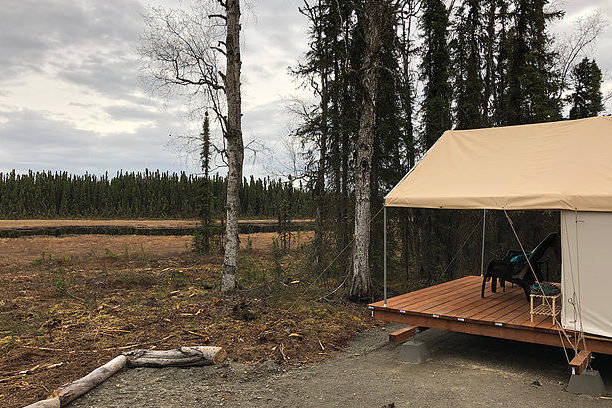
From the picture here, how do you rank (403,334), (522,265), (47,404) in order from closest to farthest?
1. (47,404)
2. (403,334)
3. (522,265)

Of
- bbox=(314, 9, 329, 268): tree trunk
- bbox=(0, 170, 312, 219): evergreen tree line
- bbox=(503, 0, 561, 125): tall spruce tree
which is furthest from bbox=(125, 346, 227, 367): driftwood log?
bbox=(0, 170, 312, 219): evergreen tree line

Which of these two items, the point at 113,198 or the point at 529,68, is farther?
the point at 113,198

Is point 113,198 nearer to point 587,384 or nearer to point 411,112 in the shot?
point 411,112

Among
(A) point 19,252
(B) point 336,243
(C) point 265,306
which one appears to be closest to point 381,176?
(B) point 336,243

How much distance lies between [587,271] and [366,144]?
15.6 feet

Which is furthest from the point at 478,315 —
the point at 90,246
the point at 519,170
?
Answer: the point at 90,246

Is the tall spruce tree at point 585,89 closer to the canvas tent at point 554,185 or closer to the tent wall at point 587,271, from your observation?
the canvas tent at point 554,185

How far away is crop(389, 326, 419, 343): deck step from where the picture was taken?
6.41 meters

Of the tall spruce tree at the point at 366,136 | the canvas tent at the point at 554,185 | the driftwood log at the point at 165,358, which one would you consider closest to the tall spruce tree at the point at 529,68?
the tall spruce tree at the point at 366,136

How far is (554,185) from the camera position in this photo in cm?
558

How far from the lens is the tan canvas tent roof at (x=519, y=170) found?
5.40 meters

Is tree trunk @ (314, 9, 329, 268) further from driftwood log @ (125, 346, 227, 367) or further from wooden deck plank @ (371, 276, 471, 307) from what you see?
driftwood log @ (125, 346, 227, 367)

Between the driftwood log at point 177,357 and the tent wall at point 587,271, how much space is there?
417 cm

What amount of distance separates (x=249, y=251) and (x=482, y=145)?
1173 cm
